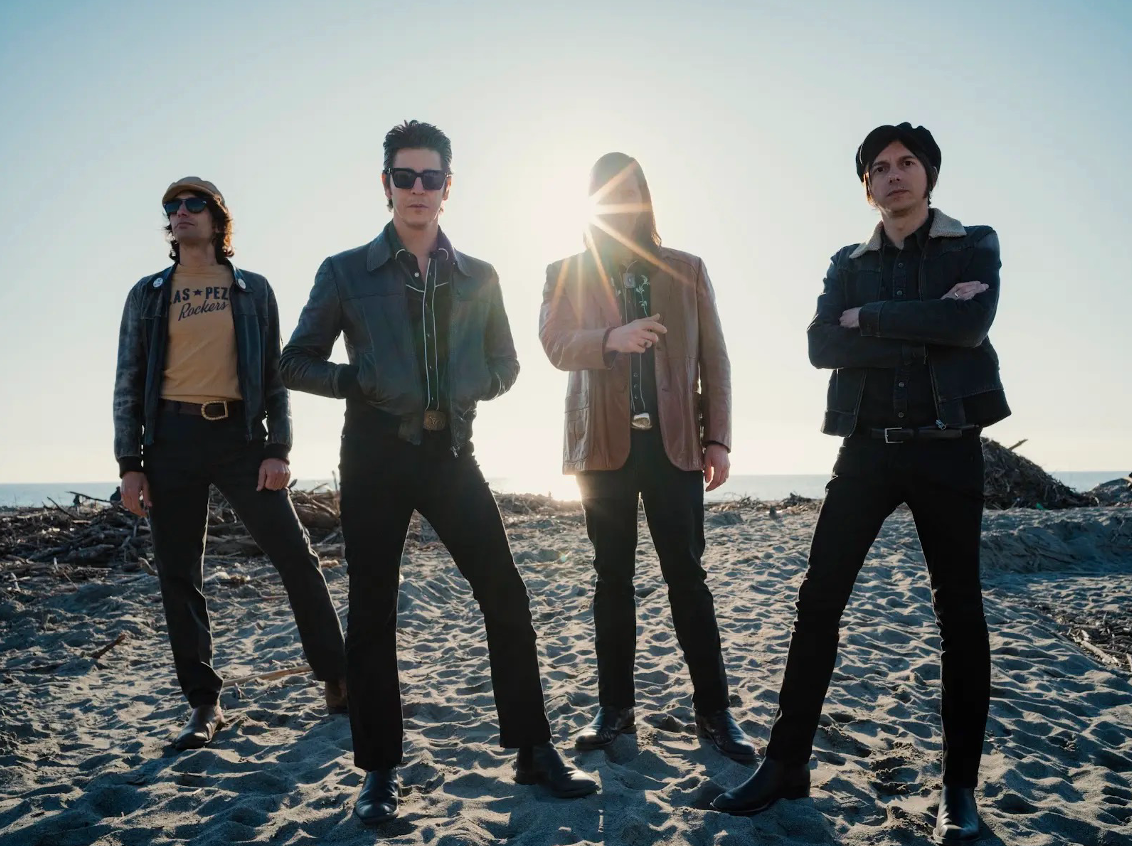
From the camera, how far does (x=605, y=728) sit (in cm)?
354

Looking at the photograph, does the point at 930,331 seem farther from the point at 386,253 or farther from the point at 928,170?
the point at 386,253

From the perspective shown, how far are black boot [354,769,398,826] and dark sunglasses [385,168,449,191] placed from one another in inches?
94.4

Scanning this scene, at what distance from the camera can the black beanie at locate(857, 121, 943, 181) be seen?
2832 mm

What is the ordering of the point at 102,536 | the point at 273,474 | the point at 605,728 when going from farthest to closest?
the point at 102,536
the point at 273,474
the point at 605,728

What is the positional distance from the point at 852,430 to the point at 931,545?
511 millimetres

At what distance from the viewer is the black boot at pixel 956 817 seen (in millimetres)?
2600

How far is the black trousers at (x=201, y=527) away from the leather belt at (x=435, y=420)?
1296 mm

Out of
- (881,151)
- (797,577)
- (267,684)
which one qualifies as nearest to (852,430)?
(881,151)

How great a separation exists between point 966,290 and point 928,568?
104 cm

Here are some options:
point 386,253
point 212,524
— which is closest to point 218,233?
point 386,253

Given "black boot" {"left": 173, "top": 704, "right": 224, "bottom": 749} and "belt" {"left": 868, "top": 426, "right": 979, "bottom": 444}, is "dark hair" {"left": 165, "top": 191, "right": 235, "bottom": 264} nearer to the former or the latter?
"black boot" {"left": 173, "top": 704, "right": 224, "bottom": 749}

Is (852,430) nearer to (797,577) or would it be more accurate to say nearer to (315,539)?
(797,577)

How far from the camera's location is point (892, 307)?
2.75 metres

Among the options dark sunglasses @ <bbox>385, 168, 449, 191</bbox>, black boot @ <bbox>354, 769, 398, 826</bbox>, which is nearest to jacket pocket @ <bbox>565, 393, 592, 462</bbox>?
dark sunglasses @ <bbox>385, 168, 449, 191</bbox>
